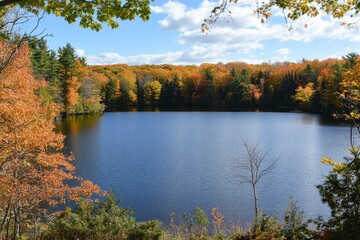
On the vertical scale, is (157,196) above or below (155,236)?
below

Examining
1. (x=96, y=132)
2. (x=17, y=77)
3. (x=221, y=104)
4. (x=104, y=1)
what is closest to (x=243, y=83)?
(x=221, y=104)

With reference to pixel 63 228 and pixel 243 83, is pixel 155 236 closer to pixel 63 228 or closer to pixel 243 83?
pixel 63 228

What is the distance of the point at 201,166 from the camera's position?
22828 mm

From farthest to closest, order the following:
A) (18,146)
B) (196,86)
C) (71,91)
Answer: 1. (196,86)
2. (71,91)
3. (18,146)

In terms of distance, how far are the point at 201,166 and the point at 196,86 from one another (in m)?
69.7

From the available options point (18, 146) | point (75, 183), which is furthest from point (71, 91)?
point (18, 146)

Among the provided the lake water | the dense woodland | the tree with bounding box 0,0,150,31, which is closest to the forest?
the tree with bounding box 0,0,150,31

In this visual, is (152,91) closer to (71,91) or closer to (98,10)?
(71,91)

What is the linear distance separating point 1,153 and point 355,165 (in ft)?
24.8

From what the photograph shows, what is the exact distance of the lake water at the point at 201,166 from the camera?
16.2m

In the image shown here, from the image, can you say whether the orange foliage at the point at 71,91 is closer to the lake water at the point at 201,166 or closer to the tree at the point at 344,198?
the lake water at the point at 201,166

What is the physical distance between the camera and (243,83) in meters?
78.5

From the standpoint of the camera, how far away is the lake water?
53.3 ft

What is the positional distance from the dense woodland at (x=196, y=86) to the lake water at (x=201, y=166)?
11797mm
